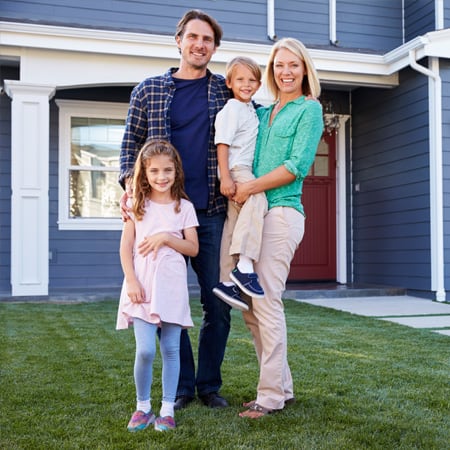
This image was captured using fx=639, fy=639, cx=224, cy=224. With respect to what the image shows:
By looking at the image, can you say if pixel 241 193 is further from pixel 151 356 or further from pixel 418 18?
pixel 418 18

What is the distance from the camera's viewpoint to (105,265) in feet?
25.8

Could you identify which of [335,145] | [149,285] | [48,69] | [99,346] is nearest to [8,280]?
[48,69]

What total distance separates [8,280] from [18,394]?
4795 mm

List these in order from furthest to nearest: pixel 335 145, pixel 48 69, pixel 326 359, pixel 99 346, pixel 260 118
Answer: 1. pixel 335 145
2. pixel 48 69
3. pixel 99 346
4. pixel 326 359
5. pixel 260 118

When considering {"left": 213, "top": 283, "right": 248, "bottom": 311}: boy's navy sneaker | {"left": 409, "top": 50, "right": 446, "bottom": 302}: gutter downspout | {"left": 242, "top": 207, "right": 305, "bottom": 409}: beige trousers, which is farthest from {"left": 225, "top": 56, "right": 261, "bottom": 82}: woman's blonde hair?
{"left": 409, "top": 50, "right": 446, "bottom": 302}: gutter downspout

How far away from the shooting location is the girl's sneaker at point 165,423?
2.37m

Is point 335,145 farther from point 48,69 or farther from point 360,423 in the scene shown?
point 360,423

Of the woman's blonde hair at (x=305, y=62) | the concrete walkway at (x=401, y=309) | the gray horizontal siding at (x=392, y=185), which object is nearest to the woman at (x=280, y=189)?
the woman's blonde hair at (x=305, y=62)

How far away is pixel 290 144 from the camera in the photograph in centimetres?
260

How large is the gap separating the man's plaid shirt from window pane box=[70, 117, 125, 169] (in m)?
5.28

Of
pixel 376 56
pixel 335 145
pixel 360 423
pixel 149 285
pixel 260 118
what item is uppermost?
pixel 376 56

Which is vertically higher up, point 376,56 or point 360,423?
point 376,56

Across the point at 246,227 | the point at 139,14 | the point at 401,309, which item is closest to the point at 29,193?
the point at 139,14

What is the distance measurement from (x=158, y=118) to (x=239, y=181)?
0.44m
